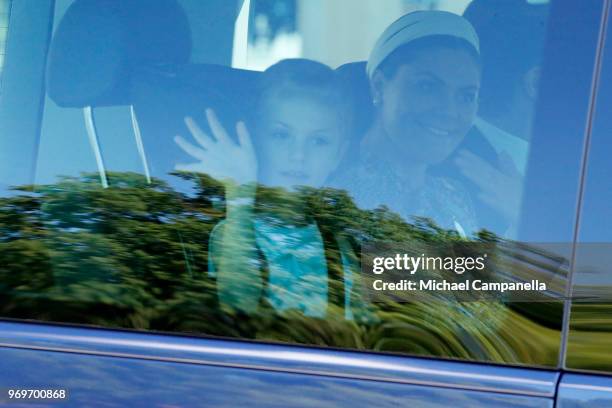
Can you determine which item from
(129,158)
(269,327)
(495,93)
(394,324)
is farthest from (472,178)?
(129,158)

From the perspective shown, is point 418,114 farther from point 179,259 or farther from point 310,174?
point 179,259

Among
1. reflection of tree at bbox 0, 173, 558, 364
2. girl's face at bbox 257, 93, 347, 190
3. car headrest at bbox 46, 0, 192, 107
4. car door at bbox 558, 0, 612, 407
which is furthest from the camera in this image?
car headrest at bbox 46, 0, 192, 107

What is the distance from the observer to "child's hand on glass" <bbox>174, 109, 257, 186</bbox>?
7.09ft

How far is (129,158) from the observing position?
7.34 feet

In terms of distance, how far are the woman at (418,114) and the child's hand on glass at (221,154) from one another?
0.23 metres

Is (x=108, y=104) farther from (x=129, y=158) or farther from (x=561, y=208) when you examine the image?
(x=561, y=208)

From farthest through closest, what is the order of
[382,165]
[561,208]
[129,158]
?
1. [129,158]
2. [382,165]
3. [561,208]

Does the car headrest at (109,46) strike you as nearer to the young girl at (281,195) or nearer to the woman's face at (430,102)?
the young girl at (281,195)

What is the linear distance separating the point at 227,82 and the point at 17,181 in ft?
1.93

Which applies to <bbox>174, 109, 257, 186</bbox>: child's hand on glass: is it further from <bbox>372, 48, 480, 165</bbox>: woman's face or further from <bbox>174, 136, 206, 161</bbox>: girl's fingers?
<bbox>372, 48, 480, 165</bbox>: woman's face

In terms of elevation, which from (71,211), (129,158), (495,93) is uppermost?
(495,93)

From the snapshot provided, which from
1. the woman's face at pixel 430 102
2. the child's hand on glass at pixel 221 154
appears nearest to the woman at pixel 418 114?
the woman's face at pixel 430 102

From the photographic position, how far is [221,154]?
2176 mm

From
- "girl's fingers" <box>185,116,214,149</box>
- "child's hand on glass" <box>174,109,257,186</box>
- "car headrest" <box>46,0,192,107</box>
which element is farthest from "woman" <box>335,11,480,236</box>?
"car headrest" <box>46,0,192,107</box>
